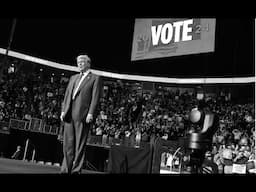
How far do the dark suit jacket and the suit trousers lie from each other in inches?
1.9

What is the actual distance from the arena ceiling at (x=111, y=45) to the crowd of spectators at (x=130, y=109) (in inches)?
67.2

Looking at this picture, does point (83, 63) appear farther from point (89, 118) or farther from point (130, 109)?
point (130, 109)

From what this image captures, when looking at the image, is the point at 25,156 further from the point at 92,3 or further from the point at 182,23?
the point at 92,3

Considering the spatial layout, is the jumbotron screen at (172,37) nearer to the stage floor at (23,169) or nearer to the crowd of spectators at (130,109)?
the crowd of spectators at (130,109)

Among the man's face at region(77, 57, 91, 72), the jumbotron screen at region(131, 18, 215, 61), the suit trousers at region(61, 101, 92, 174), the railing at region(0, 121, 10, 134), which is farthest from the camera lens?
the railing at region(0, 121, 10, 134)

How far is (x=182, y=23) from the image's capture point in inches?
320

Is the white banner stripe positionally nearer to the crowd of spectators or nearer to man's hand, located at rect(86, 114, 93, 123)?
the crowd of spectators

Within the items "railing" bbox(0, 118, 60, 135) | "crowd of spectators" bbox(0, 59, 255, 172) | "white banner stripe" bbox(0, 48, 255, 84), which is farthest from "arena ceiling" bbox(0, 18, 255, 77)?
"railing" bbox(0, 118, 60, 135)

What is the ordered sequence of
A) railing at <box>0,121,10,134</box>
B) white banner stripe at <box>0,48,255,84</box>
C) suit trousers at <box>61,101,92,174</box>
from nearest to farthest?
suit trousers at <box>61,101,92,174</box>, railing at <box>0,121,10,134</box>, white banner stripe at <box>0,48,255,84</box>

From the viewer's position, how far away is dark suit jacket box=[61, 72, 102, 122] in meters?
3.41

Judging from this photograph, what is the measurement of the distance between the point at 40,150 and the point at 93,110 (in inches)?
238

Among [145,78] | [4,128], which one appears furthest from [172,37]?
[145,78]

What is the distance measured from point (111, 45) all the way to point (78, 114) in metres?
11.7
